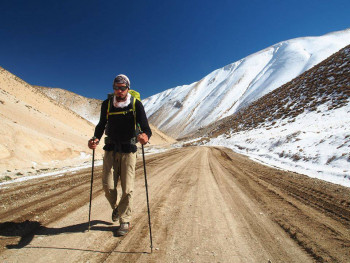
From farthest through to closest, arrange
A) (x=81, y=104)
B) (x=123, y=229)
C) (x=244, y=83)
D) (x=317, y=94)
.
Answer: (x=244, y=83), (x=81, y=104), (x=317, y=94), (x=123, y=229)

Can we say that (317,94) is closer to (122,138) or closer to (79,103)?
(122,138)

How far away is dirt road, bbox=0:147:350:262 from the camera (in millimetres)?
2596

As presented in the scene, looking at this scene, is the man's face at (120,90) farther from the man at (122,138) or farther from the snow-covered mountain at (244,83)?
the snow-covered mountain at (244,83)

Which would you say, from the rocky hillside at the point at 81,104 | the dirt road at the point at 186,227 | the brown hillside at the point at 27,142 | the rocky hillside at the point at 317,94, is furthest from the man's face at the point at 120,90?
the rocky hillside at the point at 81,104

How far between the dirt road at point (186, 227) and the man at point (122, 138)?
0.64m

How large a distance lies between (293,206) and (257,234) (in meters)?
1.85

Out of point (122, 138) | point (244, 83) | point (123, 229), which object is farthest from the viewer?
point (244, 83)

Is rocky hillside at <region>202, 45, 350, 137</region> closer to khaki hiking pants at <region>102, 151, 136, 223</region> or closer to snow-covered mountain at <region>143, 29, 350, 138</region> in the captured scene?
khaki hiking pants at <region>102, 151, 136, 223</region>

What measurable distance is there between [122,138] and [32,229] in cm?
200

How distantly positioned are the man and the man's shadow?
19.7 inches

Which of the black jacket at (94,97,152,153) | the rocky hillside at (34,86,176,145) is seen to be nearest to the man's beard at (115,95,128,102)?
the black jacket at (94,97,152,153)

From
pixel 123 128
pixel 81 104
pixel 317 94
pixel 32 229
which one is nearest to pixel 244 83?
pixel 81 104

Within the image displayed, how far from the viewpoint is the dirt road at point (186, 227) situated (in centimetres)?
260

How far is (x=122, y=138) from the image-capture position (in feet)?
11.0
